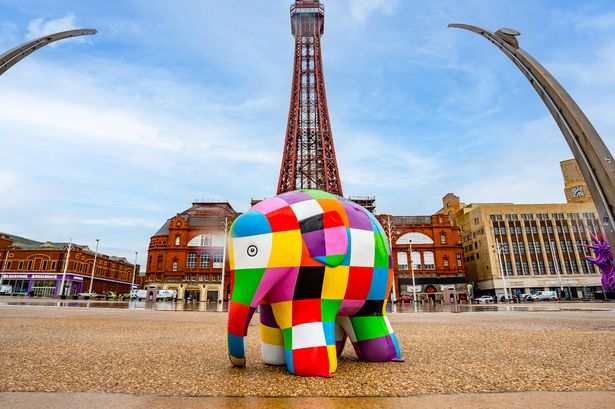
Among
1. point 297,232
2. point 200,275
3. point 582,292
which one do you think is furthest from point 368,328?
point 582,292

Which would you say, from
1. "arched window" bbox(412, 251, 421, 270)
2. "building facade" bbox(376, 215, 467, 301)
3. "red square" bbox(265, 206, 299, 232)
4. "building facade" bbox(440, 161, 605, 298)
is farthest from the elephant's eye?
"building facade" bbox(440, 161, 605, 298)

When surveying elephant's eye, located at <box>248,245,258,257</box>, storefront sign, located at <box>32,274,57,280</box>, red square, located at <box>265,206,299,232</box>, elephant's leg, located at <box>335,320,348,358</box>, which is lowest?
elephant's leg, located at <box>335,320,348,358</box>

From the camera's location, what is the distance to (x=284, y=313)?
3535 mm

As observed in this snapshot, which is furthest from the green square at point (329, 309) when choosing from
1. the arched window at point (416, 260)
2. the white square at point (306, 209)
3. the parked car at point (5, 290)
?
the parked car at point (5, 290)

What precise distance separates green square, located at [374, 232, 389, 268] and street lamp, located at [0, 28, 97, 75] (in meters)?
3.76

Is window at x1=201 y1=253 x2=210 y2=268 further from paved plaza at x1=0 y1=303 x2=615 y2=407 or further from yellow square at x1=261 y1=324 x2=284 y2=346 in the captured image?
yellow square at x1=261 y1=324 x2=284 y2=346

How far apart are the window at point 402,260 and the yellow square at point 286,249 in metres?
47.3

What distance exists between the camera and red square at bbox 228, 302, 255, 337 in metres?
3.56

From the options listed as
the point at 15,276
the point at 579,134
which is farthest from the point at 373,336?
the point at 15,276

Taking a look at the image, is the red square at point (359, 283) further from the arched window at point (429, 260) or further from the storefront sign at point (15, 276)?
the storefront sign at point (15, 276)

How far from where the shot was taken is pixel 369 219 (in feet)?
14.1

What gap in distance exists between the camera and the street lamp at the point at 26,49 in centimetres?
290

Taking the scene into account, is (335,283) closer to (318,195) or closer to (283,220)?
(283,220)

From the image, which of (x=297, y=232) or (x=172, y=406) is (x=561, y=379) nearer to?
(x=297, y=232)
